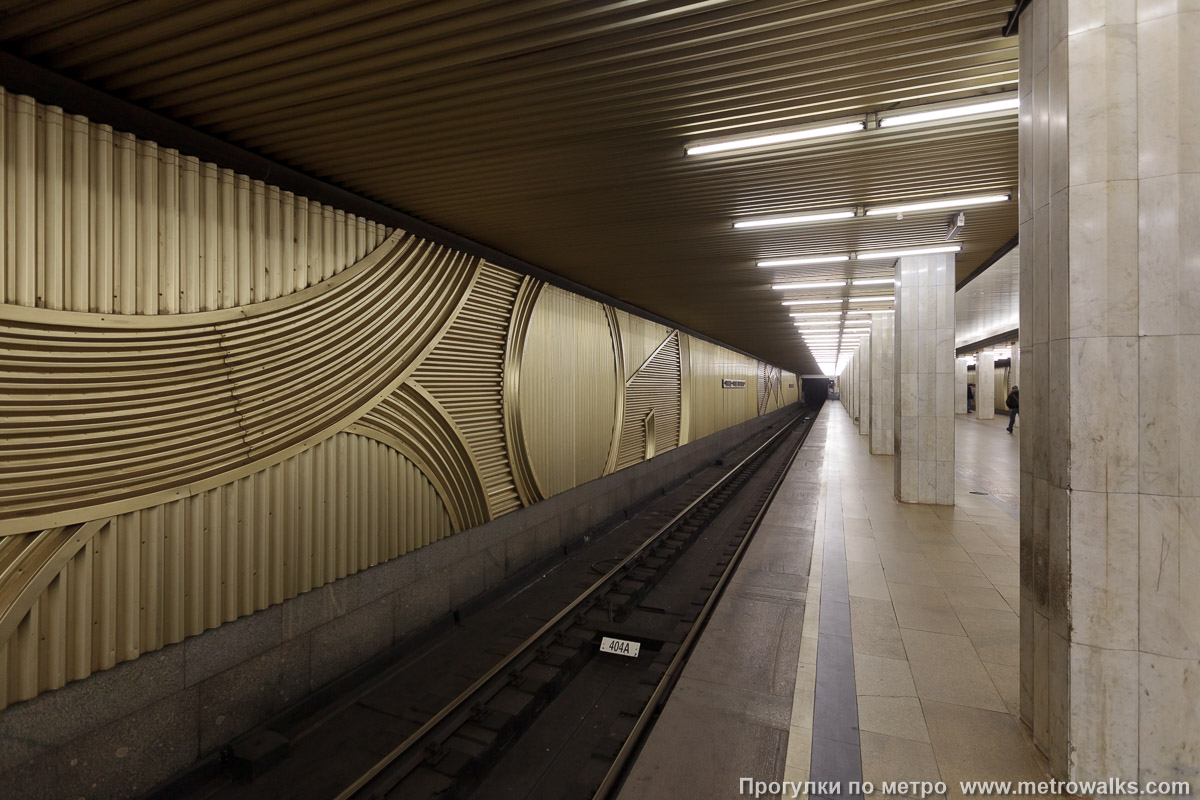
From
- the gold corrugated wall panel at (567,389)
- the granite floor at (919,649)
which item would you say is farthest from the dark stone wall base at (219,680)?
the granite floor at (919,649)

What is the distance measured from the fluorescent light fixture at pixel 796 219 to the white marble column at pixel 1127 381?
125 inches

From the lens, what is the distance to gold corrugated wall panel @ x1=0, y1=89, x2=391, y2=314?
284cm

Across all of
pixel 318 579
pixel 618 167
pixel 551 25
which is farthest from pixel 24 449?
pixel 618 167

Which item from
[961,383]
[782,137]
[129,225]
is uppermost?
[782,137]

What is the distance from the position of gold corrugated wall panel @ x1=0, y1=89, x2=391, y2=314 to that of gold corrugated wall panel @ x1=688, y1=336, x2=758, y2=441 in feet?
40.5

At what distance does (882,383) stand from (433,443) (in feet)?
50.8

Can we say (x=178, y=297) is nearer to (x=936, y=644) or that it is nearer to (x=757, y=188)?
(x=757, y=188)

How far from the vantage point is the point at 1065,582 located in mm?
2488

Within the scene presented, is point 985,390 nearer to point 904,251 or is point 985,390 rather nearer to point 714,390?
point 714,390

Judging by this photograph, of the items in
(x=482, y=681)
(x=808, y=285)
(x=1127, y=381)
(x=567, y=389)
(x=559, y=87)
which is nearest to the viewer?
(x=1127, y=381)

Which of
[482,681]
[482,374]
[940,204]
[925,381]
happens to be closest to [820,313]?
[925,381]

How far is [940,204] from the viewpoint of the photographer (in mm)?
5438

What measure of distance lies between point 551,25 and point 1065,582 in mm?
3602

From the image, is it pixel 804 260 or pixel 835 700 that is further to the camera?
pixel 804 260
